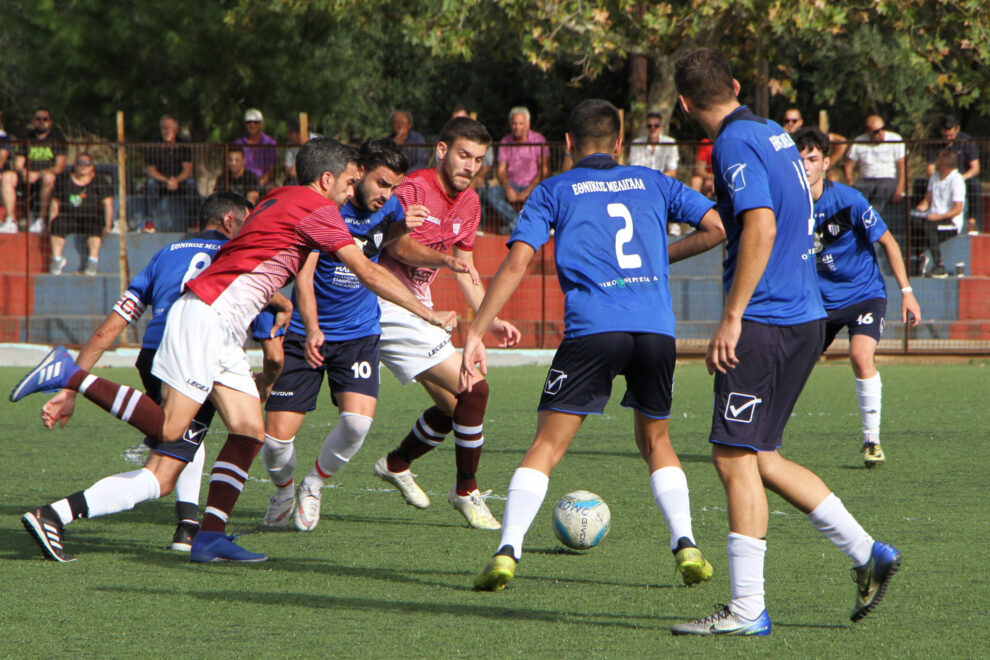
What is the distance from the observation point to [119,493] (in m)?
5.71

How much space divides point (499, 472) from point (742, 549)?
4081mm

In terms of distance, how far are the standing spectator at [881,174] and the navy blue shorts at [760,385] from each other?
12619 millimetres

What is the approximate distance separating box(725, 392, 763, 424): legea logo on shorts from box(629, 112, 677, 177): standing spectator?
40.1 feet

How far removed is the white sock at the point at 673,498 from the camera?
→ 17.1 ft

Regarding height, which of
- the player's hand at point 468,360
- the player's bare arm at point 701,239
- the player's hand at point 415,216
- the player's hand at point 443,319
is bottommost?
the player's hand at point 468,360

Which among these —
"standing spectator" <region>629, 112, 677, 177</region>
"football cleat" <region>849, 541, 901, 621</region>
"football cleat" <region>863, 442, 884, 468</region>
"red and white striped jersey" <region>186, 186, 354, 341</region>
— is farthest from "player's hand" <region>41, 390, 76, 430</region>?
"standing spectator" <region>629, 112, 677, 177</region>

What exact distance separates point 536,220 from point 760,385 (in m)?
1.22

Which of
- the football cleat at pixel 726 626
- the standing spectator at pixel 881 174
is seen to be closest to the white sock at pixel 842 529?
the football cleat at pixel 726 626

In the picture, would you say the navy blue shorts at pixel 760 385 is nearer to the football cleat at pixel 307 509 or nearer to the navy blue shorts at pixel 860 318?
the football cleat at pixel 307 509

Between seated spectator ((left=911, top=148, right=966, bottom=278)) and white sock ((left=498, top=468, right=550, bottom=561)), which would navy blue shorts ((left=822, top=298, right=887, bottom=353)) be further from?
seated spectator ((left=911, top=148, right=966, bottom=278))

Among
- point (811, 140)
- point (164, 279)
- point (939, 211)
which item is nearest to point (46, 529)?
point (164, 279)

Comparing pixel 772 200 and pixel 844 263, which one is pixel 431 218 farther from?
pixel 844 263

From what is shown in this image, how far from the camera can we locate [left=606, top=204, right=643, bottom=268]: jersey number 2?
16.9ft

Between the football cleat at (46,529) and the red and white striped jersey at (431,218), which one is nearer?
the football cleat at (46,529)
